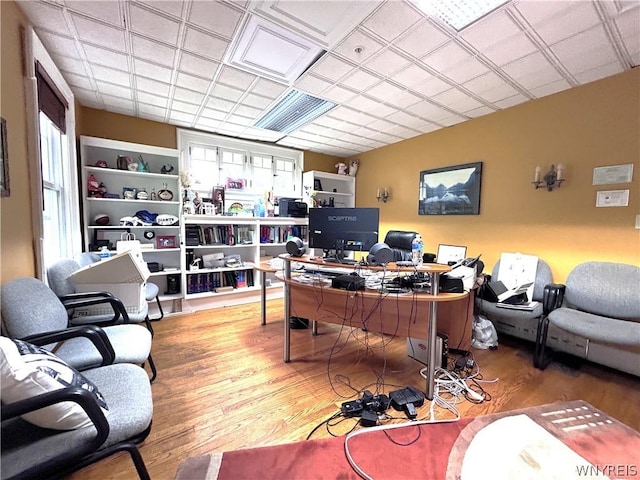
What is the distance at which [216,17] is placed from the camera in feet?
5.38

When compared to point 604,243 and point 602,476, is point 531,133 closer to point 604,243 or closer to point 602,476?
point 604,243

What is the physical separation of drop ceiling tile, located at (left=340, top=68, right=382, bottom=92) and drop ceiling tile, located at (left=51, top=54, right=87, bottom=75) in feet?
7.18

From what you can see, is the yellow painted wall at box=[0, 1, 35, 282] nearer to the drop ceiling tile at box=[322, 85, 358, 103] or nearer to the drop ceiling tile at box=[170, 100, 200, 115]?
the drop ceiling tile at box=[170, 100, 200, 115]

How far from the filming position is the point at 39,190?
1.73 metres

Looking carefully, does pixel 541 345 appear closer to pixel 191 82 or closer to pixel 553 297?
pixel 553 297

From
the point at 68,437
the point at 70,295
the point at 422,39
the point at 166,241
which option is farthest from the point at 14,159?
the point at 422,39

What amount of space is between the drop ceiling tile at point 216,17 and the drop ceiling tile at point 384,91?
1.34m

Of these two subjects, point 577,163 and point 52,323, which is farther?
point 577,163

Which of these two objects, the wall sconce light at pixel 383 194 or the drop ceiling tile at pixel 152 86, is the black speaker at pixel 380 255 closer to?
the drop ceiling tile at pixel 152 86

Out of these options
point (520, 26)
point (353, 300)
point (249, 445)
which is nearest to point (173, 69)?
point (353, 300)

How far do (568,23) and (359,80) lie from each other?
1.42 m

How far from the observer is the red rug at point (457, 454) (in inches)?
47.6

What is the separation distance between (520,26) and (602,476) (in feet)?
8.30

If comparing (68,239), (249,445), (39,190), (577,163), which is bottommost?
(249,445)
